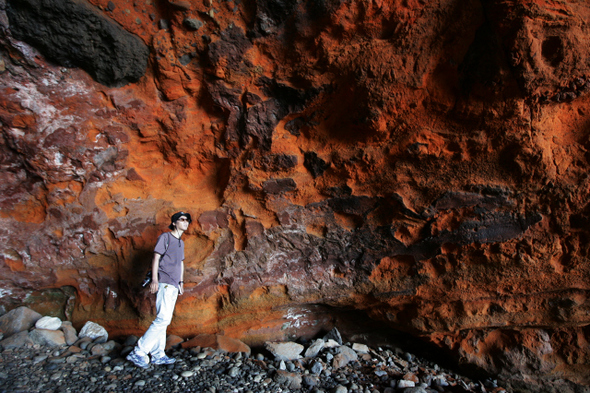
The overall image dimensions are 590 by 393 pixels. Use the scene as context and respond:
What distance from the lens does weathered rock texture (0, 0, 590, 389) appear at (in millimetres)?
3295

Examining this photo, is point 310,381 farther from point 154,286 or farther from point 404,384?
point 154,286

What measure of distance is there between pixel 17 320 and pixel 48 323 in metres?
0.31

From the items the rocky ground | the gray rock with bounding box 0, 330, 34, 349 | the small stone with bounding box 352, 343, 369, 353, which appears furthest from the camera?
the small stone with bounding box 352, 343, 369, 353

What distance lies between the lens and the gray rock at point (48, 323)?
379cm

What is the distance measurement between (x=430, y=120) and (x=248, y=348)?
10.4 feet

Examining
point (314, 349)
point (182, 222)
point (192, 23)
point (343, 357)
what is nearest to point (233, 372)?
point (314, 349)

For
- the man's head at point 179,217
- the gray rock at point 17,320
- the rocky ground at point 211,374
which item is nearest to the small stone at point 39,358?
the rocky ground at point 211,374

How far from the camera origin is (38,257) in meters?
3.88

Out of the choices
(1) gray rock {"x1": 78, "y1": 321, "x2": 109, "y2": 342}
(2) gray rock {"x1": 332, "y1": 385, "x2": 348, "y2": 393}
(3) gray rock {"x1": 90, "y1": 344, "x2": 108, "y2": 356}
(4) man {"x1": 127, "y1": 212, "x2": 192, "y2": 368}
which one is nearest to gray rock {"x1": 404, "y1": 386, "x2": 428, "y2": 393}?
(2) gray rock {"x1": 332, "y1": 385, "x2": 348, "y2": 393}

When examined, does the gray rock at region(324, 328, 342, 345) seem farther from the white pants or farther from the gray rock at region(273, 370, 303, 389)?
the white pants

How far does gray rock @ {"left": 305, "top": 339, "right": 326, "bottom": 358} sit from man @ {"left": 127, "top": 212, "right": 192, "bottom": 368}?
147cm

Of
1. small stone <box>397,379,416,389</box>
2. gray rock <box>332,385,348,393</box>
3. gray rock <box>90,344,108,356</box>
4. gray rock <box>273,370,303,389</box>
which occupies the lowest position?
gray rock <box>90,344,108,356</box>

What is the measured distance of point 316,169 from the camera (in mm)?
3963

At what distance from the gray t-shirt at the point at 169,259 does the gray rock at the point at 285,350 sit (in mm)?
1261
